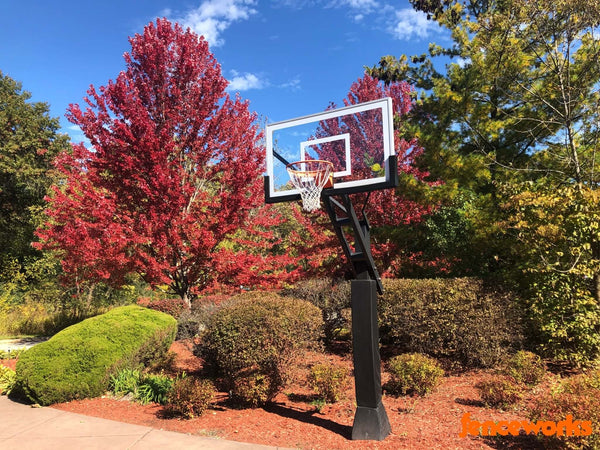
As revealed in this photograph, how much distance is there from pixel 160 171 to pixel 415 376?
6391 mm

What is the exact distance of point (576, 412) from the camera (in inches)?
125

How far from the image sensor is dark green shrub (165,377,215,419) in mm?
4480

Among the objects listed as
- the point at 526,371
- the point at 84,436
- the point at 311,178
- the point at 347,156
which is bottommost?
the point at 84,436

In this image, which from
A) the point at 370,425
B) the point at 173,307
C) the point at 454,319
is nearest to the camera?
the point at 370,425

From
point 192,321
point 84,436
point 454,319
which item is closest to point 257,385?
point 84,436

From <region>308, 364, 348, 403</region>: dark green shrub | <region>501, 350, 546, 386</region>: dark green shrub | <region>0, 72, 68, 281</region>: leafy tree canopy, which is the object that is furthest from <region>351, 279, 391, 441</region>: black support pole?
<region>0, 72, 68, 281</region>: leafy tree canopy

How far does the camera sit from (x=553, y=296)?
5566 millimetres

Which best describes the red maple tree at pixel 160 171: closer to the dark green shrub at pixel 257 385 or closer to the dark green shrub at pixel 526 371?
the dark green shrub at pixel 257 385

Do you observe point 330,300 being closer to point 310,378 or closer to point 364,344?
point 310,378

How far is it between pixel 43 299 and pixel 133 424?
1493 centimetres

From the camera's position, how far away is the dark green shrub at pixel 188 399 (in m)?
4.48

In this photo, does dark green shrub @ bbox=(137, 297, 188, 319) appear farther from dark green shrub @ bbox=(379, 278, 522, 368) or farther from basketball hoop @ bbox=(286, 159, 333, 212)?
basketball hoop @ bbox=(286, 159, 333, 212)

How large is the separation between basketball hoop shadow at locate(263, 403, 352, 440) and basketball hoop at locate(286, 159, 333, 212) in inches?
102

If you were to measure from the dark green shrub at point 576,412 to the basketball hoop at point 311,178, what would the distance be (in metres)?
3.08
